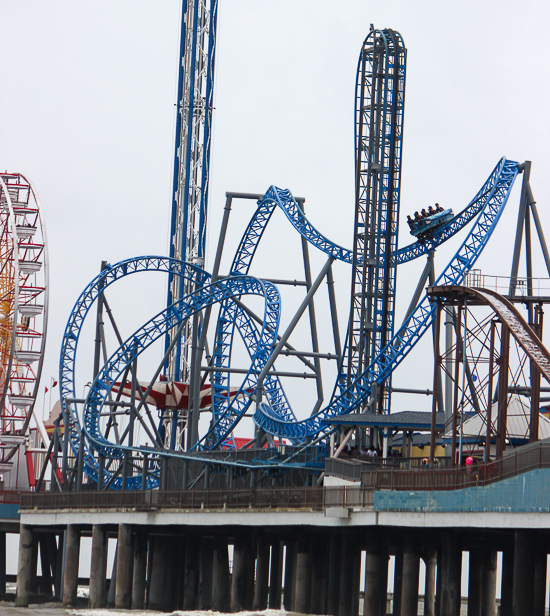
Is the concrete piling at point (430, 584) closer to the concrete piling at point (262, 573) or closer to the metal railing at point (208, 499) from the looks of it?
the concrete piling at point (262, 573)

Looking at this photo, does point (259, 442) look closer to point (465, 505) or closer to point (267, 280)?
point (267, 280)

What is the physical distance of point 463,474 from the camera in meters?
34.1

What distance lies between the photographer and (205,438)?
190ft

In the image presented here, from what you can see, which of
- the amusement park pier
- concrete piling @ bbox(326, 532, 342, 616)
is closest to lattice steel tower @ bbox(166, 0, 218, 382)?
the amusement park pier

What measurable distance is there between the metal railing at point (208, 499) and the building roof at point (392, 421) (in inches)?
222

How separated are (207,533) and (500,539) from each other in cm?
1072

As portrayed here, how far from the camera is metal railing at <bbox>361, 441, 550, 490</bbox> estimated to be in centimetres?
3216

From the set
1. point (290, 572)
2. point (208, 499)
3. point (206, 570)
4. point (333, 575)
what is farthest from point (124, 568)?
point (333, 575)

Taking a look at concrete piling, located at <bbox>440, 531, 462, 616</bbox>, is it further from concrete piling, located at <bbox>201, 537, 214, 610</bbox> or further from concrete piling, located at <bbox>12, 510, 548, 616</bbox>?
concrete piling, located at <bbox>201, 537, 214, 610</bbox>

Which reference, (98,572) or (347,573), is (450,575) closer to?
(347,573)

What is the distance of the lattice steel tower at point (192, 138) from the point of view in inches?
2960

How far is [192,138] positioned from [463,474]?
147 feet

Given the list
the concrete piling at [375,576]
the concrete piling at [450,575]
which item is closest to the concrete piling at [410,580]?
the concrete piling at [375,576]

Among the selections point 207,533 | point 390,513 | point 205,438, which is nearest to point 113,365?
point 205,438
